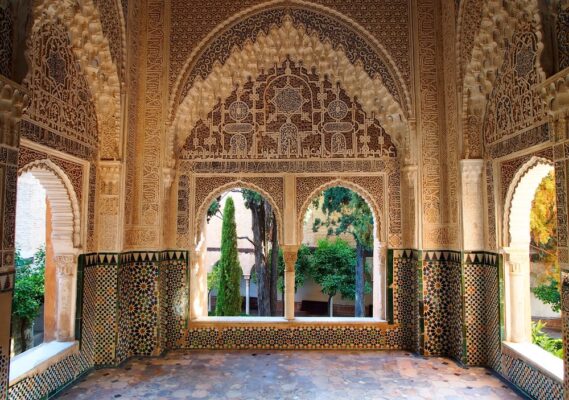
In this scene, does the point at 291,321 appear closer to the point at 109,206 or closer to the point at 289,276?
the point at 289,276

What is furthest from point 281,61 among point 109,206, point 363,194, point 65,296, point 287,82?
point 65,296

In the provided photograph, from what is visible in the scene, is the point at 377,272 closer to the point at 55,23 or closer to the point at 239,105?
the point at 239,105

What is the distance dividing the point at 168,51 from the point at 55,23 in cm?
170

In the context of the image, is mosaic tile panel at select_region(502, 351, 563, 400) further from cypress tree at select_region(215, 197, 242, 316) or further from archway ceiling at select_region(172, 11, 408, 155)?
cypress tree at select_region(215, 197, 242, 316)

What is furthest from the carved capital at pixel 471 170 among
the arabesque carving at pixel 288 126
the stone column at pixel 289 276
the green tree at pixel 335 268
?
the green tree at pixel 335 268

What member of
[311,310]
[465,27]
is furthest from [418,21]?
[311,310]

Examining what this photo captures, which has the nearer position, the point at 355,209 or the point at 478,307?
the point at 478,307

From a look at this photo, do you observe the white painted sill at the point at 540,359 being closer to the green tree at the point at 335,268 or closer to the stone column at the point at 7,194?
the stone column at the point at 7,194

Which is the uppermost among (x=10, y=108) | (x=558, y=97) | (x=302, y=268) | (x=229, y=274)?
(x=558, y=97)

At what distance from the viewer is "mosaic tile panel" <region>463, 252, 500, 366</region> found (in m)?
5.07

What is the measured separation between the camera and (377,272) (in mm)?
6328

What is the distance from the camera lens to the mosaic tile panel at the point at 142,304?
5570 mm

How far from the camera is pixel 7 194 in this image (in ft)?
9.70

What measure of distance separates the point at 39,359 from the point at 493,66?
591 cm
